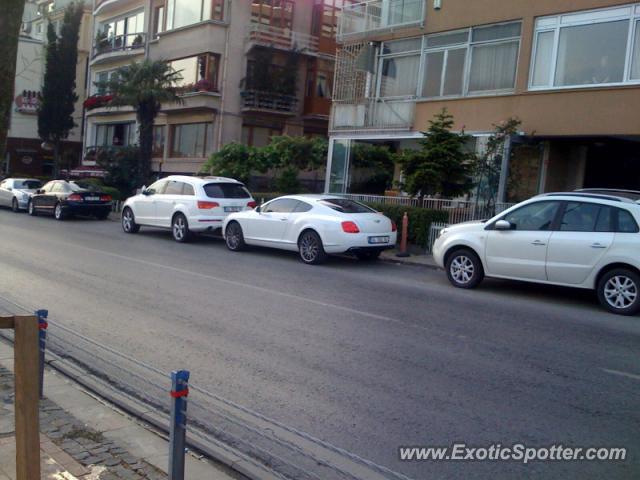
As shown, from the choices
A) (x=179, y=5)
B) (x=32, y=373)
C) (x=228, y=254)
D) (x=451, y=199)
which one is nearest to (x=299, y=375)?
(x=32, y=373)

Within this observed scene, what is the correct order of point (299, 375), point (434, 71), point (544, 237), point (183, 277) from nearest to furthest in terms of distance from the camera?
point (299, 375), point (544, 237), point (183, 277), point (434, 71)

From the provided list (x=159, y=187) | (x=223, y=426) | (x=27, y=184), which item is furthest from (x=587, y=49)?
(x=27, y=184)

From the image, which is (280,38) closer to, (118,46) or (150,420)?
(118,46)

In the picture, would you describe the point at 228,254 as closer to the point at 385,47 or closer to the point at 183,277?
the point at 183,277

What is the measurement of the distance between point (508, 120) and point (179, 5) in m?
21.9

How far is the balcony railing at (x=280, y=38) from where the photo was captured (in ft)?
107

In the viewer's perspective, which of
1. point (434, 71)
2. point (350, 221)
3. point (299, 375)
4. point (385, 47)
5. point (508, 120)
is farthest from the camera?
point (385, 47)

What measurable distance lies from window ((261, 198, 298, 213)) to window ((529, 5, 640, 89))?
289 inches

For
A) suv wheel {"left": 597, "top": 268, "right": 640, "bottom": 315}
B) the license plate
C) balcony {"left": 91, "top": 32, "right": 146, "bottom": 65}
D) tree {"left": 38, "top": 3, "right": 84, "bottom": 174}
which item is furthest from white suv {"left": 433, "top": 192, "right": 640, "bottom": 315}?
tree {"left": 38, "top": 3, "right": 84, "bottom": 174}

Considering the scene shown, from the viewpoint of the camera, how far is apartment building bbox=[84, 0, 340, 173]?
32688 millimetres

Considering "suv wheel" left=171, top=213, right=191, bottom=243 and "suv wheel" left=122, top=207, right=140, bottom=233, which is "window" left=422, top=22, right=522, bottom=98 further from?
"suv wheel" left=122, top=207, right=140, bottom=233

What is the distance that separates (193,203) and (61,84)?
28916 mm

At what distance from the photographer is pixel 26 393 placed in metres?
3.29

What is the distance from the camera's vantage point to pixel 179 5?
34781 millimetres
